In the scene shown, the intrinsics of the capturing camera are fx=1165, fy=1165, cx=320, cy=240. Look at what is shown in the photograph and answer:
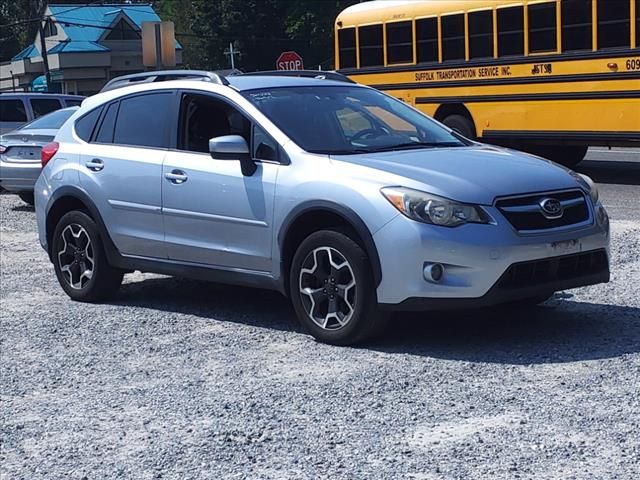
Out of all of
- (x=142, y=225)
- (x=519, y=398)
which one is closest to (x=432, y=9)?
(x=142, y=225)

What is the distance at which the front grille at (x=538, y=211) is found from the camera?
661 centimetres

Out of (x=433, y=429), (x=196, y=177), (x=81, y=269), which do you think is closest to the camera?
(x=433, y=429)

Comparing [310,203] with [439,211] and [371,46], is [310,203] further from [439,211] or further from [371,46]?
[371,46]

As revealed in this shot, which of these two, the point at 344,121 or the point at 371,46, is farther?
the point at 371,46

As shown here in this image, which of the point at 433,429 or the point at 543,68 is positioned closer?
the point at 433,429

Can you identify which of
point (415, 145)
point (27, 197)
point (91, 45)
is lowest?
point (27, 197)

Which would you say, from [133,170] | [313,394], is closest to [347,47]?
[133,170]

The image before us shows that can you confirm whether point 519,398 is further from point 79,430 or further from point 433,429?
point 79,430

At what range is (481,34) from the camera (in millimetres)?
18391

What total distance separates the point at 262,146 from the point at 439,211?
1493 millimetres

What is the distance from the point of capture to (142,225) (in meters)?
8.26

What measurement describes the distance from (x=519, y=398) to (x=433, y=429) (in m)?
0.63

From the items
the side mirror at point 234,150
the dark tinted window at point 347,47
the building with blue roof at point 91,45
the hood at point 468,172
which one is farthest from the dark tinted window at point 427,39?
the building with blue roof at point 91,45

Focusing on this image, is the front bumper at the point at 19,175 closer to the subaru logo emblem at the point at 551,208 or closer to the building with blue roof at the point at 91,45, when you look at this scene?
the subaru logo emblem at the point at 551,208
